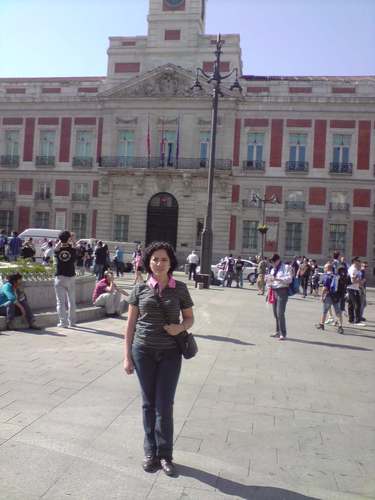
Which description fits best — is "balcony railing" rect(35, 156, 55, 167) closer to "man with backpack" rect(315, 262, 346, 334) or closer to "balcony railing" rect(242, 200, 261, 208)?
"balcony railing" rect(242, 200, 261, 208)

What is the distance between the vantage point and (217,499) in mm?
3381

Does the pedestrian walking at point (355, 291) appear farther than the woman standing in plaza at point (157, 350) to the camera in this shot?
Yes

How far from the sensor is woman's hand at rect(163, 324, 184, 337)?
3752 millimetres

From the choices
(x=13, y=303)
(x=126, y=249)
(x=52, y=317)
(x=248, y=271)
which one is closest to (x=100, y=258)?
(x=52, y=317)

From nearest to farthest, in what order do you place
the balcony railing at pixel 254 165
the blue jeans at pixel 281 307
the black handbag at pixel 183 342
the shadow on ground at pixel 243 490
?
the shadow on ground at pixel 243 490, the black handbag at pixel 183 342, the blue jeans at pixel 281 307, the balcony railing at pixel 254 165

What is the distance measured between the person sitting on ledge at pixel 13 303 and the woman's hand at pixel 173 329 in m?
5.69

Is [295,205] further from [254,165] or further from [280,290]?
[280,290]

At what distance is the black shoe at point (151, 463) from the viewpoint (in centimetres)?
373

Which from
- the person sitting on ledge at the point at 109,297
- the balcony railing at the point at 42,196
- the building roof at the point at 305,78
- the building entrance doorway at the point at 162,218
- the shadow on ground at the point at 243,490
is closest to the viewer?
the shadow on ground at the point at 243,490

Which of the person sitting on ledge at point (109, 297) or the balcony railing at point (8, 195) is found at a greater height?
the balcony railing at point (8, 195)

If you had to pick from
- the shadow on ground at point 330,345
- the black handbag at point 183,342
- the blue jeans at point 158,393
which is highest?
the black handbag at point 183,342

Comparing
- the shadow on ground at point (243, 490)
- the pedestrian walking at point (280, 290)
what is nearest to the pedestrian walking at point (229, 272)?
the pedestrian walking at point (280, 290)

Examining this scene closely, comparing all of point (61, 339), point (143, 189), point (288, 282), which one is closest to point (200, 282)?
point (288, 282)

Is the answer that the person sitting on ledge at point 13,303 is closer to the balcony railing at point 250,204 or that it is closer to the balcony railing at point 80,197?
the balcony railing at point 250,204
